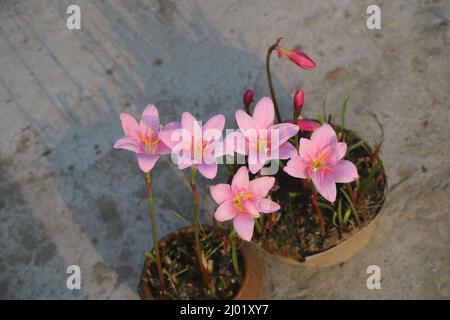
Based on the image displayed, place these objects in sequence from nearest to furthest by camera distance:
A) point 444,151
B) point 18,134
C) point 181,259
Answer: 1. point 181,259
2. point 444,151
3. point 18,134

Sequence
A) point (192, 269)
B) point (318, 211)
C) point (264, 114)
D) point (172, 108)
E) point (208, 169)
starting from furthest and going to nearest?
1. point (172, 108)
2. point (192, 269)
3. point (318, 211)
4. point (264, 114)
5. point (208, 169)

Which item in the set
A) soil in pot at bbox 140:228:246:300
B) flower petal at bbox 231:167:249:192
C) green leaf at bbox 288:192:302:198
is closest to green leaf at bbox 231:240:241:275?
soil in pot at bbox 140:228:246:300

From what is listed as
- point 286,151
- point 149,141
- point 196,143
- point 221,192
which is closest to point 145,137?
point 149,141

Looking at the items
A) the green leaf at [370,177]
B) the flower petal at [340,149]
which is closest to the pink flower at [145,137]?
the flower petal at [340,149]

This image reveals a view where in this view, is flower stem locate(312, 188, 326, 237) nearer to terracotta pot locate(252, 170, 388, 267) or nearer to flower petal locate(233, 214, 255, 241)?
terracotta pot locate(252, 170, 388, 267)

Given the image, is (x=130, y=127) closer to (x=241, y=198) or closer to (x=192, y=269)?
(x=241, y=198)
